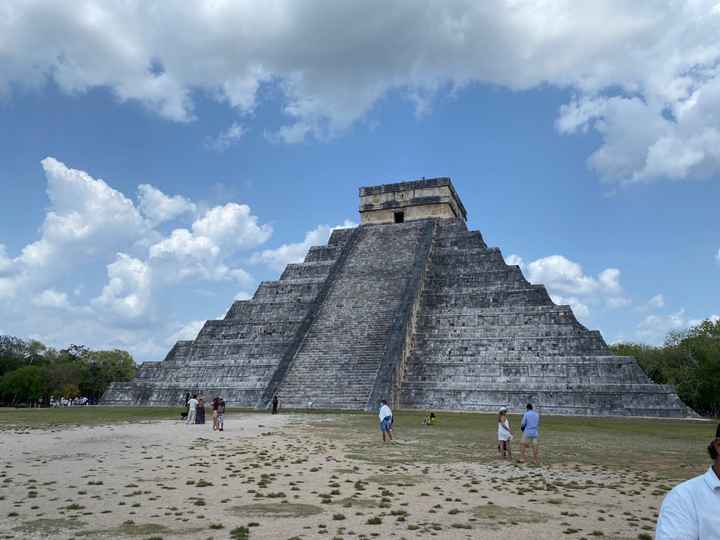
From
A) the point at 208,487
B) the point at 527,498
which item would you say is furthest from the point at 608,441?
the point at 208,487

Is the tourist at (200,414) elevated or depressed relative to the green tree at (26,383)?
depressed

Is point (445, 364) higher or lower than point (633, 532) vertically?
higher

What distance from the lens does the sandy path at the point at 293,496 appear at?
559 centimetres

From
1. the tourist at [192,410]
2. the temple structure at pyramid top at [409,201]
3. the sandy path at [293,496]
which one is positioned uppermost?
the temple structure at pyramid top at [409,201]

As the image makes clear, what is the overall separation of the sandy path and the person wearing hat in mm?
3340

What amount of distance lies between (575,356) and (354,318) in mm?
9269

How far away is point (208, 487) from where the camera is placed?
24.5ft

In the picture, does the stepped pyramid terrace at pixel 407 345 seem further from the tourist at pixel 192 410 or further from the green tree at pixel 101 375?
the green tree at pixel 101 375

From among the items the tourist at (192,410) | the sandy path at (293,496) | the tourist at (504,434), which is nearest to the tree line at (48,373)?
the tourist at (192,410)

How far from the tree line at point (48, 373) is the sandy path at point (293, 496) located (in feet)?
130

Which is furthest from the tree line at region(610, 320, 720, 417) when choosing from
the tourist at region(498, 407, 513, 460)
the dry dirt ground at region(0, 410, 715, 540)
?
the tourist at region(498, 407, 513, 460)

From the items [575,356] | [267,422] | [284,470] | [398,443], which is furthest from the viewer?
[575,356]

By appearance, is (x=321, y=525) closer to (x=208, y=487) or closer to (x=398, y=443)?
(x=208, y=487)

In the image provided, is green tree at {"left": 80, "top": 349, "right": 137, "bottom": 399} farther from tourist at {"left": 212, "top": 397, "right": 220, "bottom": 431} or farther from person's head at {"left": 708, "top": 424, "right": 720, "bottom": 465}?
person's head at {"left": 708, "top": 424, "right": 720, "bottom": 465}
